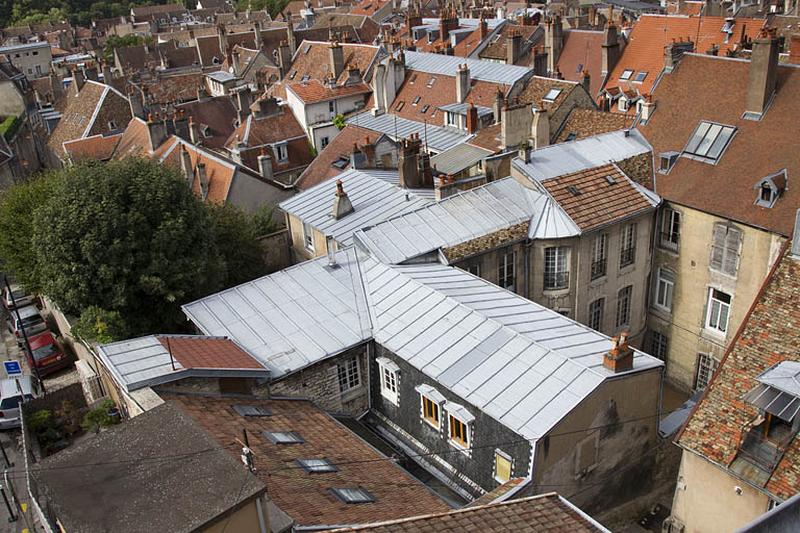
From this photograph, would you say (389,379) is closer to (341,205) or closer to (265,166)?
(341,205)

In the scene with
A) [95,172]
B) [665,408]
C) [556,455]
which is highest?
[95,172]

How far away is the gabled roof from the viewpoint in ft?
70.6

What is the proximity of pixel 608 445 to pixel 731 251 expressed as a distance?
12719 millimetres

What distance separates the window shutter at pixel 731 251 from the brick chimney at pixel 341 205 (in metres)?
16.4

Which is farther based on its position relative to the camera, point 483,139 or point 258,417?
point 483,139

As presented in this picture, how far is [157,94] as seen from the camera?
6988 cm

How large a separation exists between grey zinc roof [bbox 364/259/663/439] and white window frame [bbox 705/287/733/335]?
34.6ft

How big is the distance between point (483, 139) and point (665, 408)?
18055 mm

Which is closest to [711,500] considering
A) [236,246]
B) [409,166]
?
[409,166]

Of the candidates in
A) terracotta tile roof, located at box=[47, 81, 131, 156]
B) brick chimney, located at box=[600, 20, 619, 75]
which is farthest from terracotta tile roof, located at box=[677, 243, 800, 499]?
terracotta tile roof, located at box=[47, 81, 131, 156]

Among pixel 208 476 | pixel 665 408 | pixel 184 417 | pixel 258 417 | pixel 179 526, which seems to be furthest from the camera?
pixel 665 408

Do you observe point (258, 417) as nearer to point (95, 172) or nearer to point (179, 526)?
point (179, 526)

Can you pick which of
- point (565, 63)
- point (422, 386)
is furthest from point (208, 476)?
point (565, 63)

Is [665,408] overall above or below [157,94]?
below
